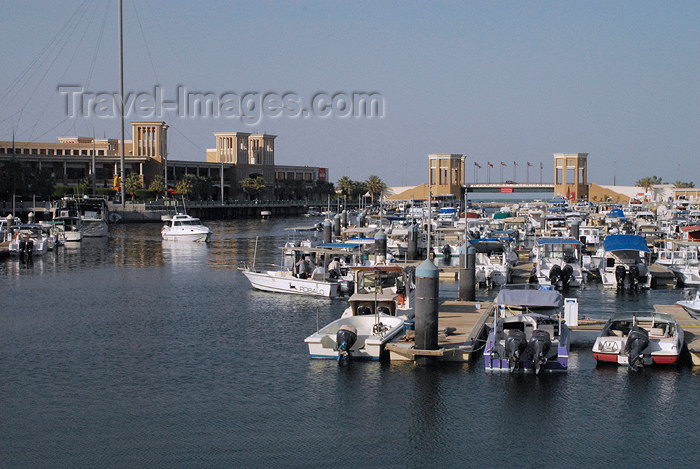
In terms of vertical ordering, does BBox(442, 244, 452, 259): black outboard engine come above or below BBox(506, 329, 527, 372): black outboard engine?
above

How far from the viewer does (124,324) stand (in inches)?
1526

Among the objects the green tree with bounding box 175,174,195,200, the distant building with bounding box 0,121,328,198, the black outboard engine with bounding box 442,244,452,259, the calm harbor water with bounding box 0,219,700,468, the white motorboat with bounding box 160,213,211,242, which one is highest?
the distant building with bounding box 0,121,328,198

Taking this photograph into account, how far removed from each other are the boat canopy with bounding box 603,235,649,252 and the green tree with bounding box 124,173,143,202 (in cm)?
11340

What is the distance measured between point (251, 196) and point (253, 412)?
170 meters

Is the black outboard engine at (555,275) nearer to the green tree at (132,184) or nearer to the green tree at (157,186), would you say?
the green tree at (132,184)

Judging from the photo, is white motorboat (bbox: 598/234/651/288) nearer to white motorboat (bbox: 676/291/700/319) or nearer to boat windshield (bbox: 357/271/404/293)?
white motorboat (bbox: 676/291/700/319)

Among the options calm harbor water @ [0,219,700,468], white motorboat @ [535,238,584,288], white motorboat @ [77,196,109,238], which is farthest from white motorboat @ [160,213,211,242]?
calm harbor water @ [0,219,700,468]

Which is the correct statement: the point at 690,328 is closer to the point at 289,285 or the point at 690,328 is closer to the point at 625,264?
the point at 625,264

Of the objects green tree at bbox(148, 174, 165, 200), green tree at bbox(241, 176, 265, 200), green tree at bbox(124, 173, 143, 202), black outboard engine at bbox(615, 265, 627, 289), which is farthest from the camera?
green tree at bbox(241, 176, 265, 200)

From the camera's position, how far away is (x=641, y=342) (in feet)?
92.1

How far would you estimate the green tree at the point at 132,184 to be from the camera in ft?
497

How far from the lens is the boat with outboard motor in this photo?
90.7 feet

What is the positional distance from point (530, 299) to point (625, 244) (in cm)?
2257

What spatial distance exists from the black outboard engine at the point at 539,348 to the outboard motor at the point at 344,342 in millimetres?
6142
